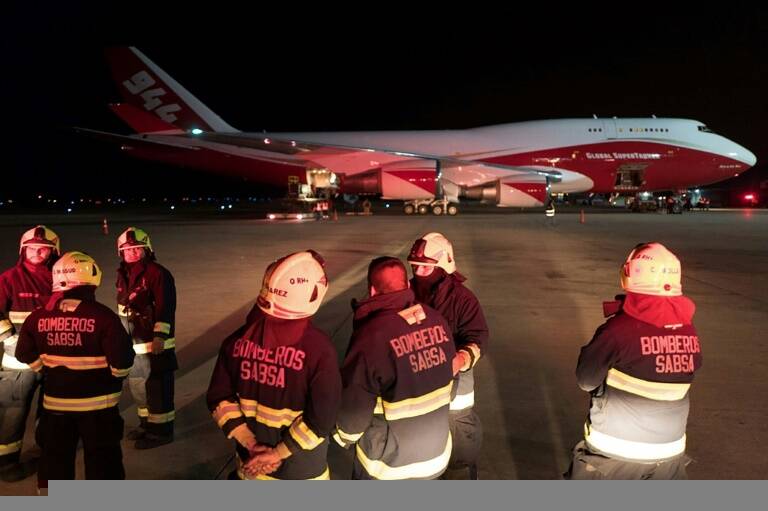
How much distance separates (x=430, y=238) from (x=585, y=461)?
5.43ft

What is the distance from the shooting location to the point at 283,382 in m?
2.61

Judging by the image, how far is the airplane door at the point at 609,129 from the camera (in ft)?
102

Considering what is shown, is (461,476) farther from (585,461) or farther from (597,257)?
(597,257)

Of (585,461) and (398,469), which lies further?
(585,461)

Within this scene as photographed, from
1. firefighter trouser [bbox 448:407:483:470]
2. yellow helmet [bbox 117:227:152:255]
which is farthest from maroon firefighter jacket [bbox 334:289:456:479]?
yellow helmet [bbox 117:227:152:255]

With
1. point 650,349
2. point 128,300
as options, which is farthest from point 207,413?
point 650,349

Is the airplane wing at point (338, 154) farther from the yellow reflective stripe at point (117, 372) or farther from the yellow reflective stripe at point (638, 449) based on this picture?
the yellow reflective stripe at point (638, 449)

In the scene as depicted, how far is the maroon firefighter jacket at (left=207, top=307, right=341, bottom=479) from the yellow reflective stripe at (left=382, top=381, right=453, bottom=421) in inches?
11.2

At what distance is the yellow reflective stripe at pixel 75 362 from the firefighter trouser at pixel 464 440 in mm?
2167

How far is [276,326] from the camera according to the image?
2631mm

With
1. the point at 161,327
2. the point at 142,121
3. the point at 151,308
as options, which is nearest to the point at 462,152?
the point at 142,121

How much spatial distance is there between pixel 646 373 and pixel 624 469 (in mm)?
490

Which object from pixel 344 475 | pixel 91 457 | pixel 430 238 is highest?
pixel 430 238

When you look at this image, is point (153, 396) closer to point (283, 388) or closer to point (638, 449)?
point (283, 388)
